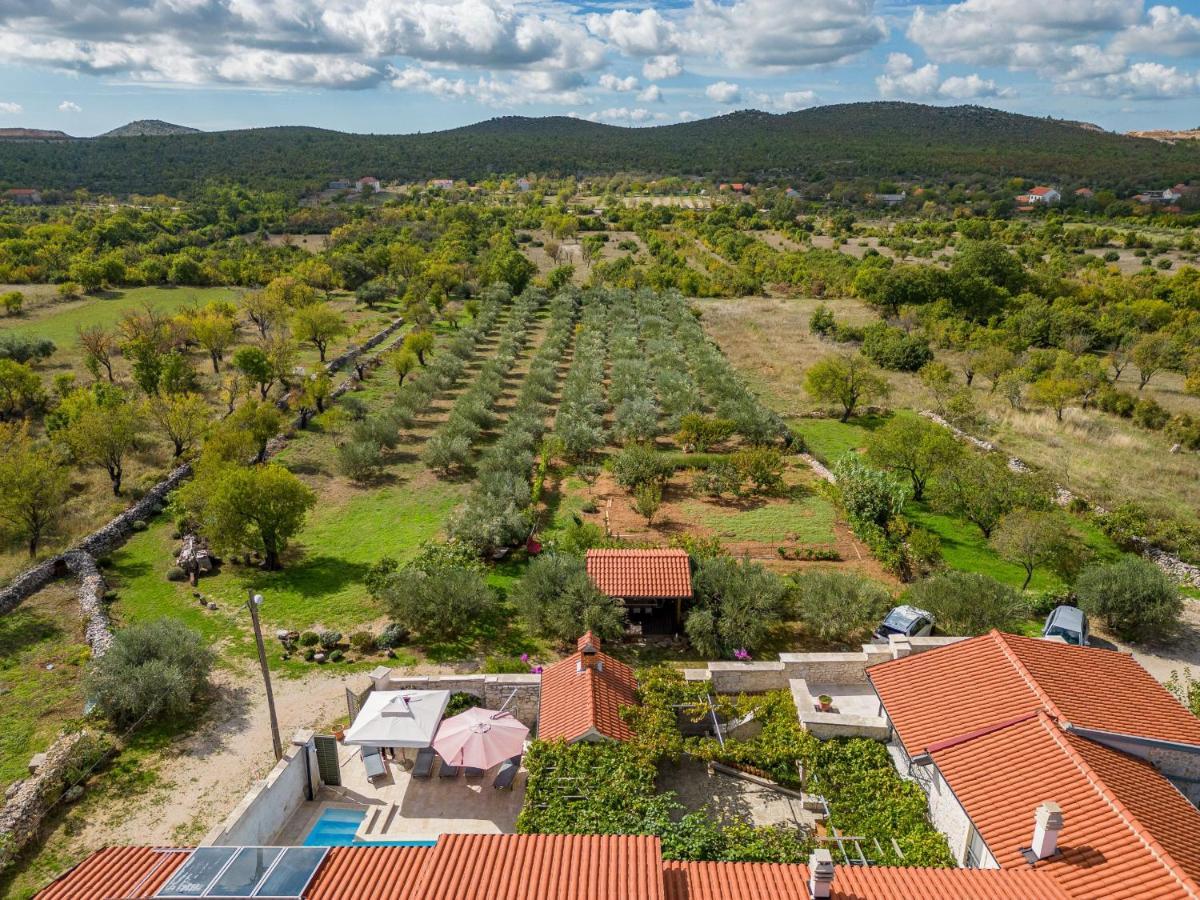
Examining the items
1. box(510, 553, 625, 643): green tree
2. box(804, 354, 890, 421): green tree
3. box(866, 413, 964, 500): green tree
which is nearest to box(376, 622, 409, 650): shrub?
box(510, 553, 625, 643): green tree

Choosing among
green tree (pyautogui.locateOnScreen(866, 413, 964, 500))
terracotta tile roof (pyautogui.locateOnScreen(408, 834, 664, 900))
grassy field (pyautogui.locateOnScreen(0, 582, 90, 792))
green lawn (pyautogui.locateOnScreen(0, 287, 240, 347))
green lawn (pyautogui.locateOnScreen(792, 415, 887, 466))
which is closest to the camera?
terracotta tile roof (pyautogui.locateOnScreen(408, 834, 664, 900))

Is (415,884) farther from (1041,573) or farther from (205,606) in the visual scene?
(1041,573)

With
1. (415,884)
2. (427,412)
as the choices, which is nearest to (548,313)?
(427,412)

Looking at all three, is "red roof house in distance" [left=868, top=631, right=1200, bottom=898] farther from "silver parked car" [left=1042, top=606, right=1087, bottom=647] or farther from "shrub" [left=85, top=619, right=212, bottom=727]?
"shrub" [left=85, top=619, right=212, bottom=727]

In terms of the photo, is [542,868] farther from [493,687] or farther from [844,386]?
[844,386]

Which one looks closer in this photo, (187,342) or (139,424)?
(139,424)

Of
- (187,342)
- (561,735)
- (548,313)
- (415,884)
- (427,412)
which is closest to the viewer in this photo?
(415,884)

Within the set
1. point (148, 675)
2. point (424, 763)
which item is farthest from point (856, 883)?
point (148, 675)
